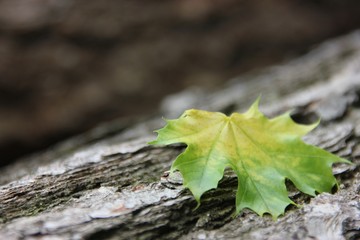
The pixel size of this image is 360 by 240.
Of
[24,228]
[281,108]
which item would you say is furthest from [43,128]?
[24,228]

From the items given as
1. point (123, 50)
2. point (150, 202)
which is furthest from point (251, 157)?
point (123, 50)

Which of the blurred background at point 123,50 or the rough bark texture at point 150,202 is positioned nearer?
the rough bark texture at point 150,202

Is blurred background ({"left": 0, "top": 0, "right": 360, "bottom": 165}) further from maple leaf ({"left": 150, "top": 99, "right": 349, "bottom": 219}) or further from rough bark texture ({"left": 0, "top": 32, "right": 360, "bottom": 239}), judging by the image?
maple leaf ({"left": 150, "top": 99, "right": 349, "bottom": 219})

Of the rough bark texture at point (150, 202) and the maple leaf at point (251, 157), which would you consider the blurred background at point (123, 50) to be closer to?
the rough bark texture at point (150, 202)

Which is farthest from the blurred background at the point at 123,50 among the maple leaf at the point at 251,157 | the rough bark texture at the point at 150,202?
the maple leaf at the point at 251,157

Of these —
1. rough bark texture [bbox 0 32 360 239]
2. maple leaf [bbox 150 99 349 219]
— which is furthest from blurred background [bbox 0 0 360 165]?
maple leaf [bbox 150 99 349 219]

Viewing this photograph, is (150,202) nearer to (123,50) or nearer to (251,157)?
(251,157)
